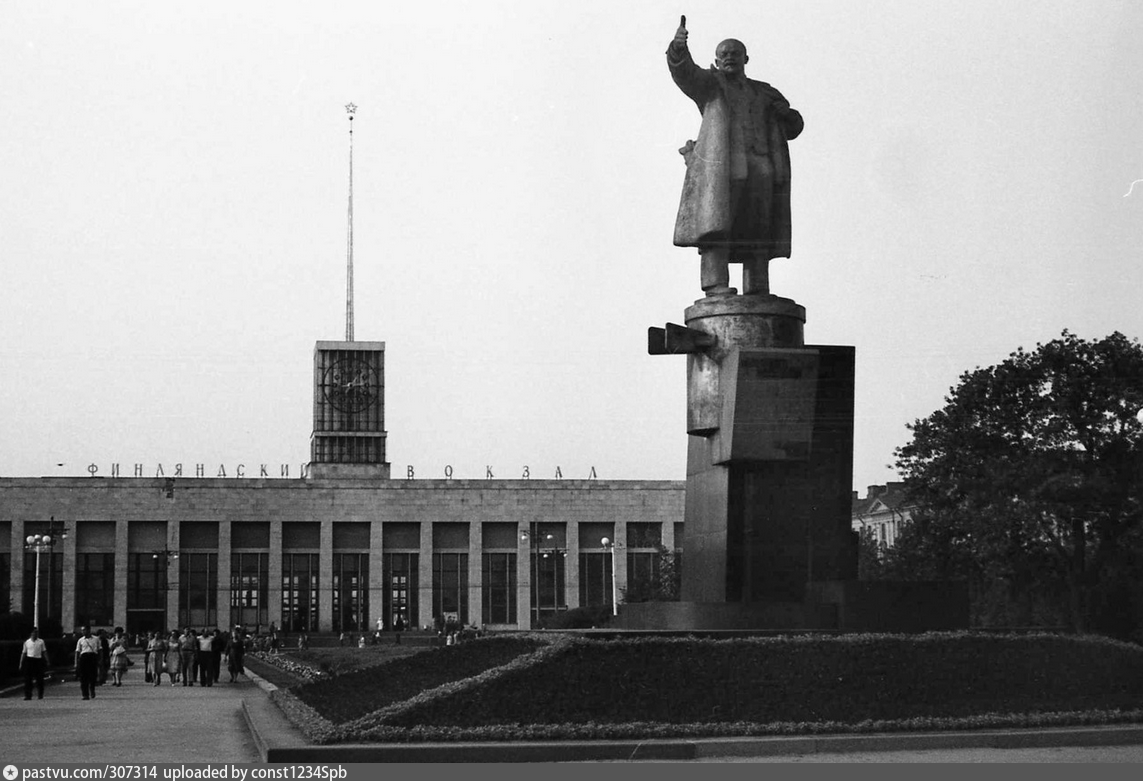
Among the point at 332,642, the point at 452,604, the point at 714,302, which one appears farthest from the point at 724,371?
the point at 452,604

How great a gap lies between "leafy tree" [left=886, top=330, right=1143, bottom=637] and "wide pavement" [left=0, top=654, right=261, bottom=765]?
62.6 ft

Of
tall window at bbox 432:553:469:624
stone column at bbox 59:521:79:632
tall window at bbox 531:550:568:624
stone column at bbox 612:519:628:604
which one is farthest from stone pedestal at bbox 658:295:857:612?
stone column at bbox 59:521:79:632

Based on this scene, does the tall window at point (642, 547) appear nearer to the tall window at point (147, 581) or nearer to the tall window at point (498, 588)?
the tall window at point (498, 588)

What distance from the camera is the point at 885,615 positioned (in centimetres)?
2145

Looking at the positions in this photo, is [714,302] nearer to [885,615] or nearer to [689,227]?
[689,227]

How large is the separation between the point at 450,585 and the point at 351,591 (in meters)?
5.92

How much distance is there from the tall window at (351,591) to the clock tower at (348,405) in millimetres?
10172

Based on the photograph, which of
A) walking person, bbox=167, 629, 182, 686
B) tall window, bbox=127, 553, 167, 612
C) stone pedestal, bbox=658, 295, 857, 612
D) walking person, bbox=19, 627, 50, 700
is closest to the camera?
stone pedestal, bbox=658, 295, 857, 612

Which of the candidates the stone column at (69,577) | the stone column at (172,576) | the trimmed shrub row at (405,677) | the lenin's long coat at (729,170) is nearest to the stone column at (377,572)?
the stone column at (172,576)

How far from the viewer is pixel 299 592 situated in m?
97.0

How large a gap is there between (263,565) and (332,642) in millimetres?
19190

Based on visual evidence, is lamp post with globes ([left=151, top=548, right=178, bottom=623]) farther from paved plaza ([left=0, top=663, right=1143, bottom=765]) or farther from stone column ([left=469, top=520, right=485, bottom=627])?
paved plaza ([left=0, top=663, right=1143, bottom=765])

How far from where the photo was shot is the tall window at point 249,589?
9644cm

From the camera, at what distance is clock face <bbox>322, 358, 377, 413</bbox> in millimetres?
108688
